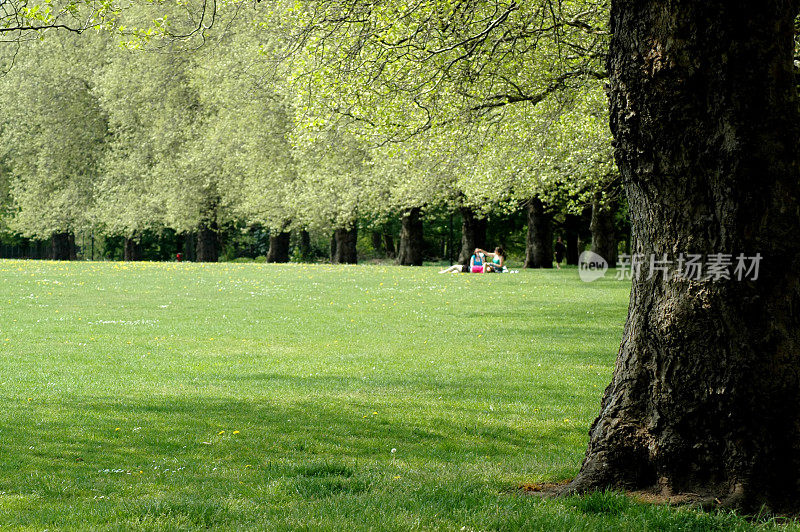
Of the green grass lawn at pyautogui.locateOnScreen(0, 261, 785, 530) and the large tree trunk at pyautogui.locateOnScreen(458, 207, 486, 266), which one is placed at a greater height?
the large tree trunk at pyautogui.locateOnScreen(458, 207, 486, 266)

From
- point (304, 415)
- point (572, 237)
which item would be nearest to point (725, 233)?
point (304, 415)

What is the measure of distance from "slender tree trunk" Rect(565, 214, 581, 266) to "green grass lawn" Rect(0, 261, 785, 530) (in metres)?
28.7

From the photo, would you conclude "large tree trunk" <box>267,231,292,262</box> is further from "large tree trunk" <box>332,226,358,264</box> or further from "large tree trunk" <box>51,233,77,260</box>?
"large tree trunk" <box>51,233,77,260</box>

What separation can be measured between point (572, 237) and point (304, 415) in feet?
165

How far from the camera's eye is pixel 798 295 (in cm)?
546

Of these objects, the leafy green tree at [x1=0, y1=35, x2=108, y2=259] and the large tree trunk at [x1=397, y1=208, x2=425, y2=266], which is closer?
the large tree trunk at [x1=397, y1=208, x2=425, y2=266]

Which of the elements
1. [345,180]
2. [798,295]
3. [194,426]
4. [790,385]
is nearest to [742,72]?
[798,295]

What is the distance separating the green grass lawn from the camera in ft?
17.7

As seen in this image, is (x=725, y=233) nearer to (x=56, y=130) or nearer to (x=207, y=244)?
(x=207, y=244)

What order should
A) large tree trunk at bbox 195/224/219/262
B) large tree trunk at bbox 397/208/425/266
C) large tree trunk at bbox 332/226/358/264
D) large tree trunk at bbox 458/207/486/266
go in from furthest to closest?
large tree trunk at bbox 195/224/219/262
large tree trunk at bbox 332/226/358/264
large tree trunk at bbox 397/208/425/266
large tree trunk at bbox 458/207/486/266

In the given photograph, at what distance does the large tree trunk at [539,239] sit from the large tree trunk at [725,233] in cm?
3863

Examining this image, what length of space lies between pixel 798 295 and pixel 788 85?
1.40 meters

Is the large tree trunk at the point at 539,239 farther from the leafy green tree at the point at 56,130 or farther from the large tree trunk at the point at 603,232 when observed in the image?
the leafy green tree at the point at 56,130

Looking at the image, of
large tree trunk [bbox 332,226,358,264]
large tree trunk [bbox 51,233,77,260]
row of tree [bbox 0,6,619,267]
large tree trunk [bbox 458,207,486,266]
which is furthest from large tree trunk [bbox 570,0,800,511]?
large tree trunk [bbox 51,233,77,260]
